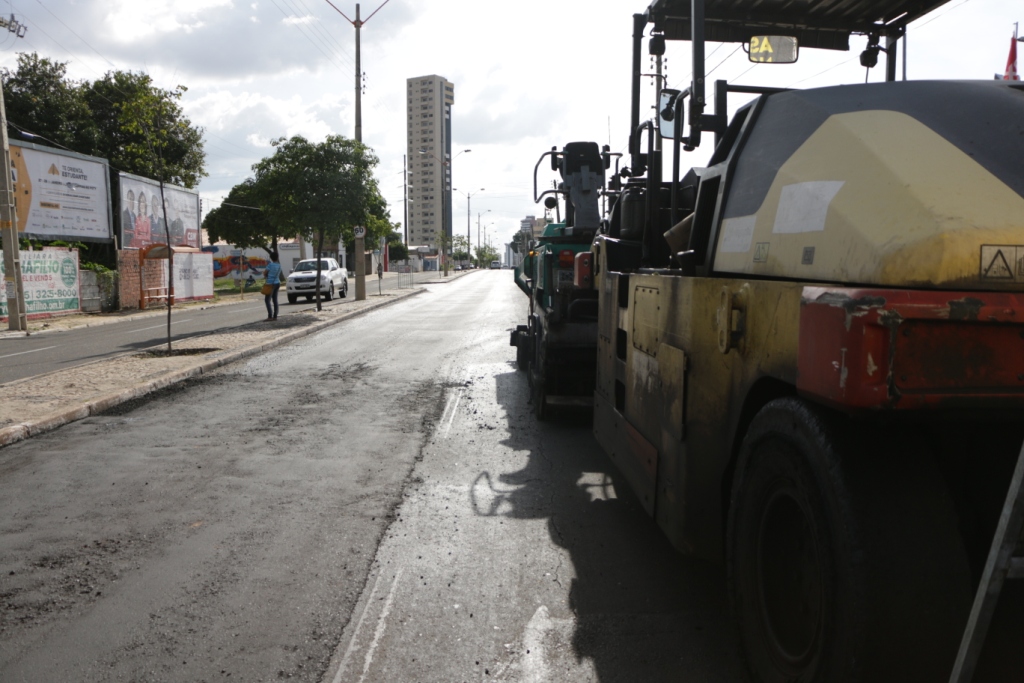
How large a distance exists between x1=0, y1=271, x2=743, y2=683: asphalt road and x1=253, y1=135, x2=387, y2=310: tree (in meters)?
15.0

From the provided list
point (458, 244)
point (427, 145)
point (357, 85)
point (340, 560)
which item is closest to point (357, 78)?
point (357, 85)

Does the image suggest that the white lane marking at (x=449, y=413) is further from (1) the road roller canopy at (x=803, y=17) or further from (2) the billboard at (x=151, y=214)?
(2) the billboard at (x=151, y=214)

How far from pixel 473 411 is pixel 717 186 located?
520 centimetres

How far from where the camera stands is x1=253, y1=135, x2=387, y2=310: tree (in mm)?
22094

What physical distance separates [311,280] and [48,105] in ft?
62.3

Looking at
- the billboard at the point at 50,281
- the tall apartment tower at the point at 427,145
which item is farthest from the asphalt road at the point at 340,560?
the tall apartment tower at the point at 427,145

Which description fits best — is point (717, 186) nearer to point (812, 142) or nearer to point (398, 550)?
point (812, 142)

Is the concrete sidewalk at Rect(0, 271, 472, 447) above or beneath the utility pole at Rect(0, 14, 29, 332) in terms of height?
beneath

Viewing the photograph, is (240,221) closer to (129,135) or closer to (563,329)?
(129,135)

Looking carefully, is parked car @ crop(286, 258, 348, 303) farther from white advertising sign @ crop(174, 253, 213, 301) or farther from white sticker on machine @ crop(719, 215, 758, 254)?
white sticker on machine @ crop(719, 215, 758, 254)

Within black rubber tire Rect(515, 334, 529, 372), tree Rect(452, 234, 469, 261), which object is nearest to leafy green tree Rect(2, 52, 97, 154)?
black rubber tire Rect(515, 334, 529, 372)

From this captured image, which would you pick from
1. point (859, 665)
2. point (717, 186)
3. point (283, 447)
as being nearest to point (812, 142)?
point (717, 186)

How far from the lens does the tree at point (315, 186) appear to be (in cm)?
2209

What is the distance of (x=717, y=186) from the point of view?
3494 mm
